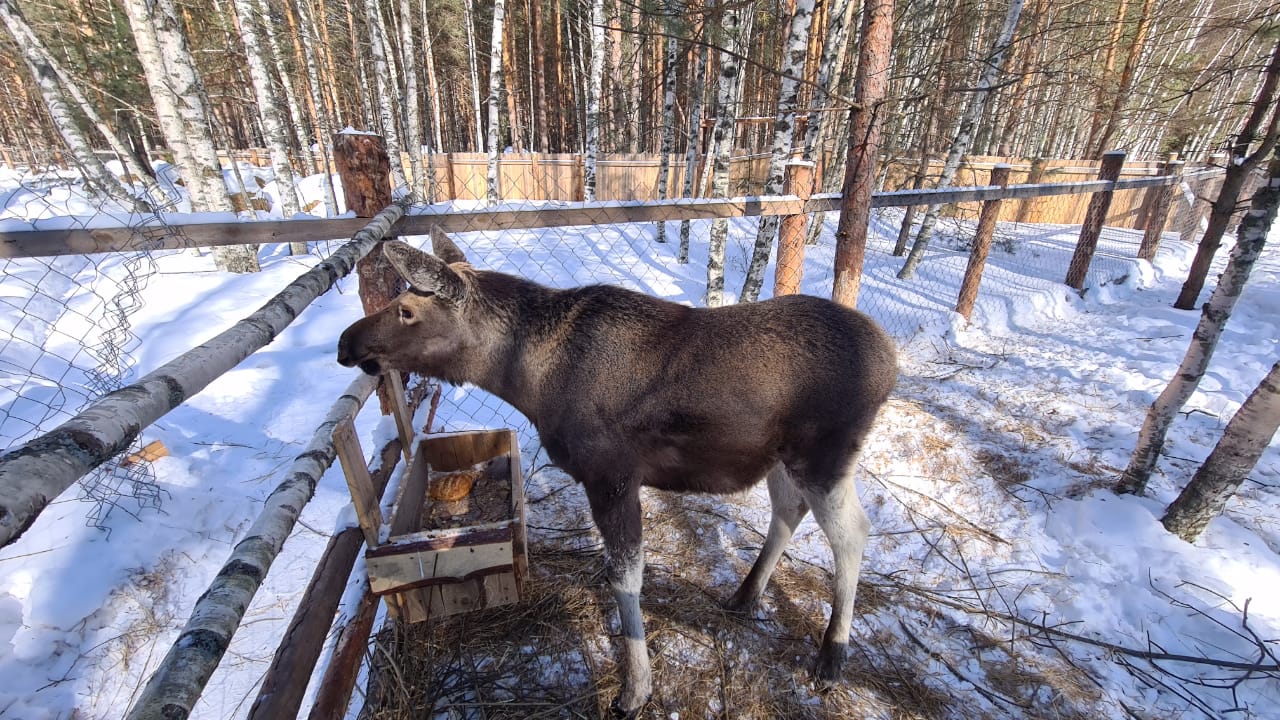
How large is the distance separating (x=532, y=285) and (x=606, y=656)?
2222 mm

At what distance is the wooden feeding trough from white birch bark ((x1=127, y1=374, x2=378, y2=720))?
30 centimetres

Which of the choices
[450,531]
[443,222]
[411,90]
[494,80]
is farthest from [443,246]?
[411,90]

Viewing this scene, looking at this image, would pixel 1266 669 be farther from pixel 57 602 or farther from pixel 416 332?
pixel 57 602

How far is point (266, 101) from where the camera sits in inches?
433

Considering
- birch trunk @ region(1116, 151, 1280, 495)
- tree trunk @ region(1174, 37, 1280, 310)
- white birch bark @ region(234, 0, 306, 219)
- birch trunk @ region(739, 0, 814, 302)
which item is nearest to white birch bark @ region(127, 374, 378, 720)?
birch trunk @ region(739, 0, 814, 302)

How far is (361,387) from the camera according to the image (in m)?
2.81

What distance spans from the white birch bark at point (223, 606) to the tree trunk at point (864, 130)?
4.03m

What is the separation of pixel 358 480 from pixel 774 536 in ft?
8.02

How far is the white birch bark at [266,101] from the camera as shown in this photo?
9.91m

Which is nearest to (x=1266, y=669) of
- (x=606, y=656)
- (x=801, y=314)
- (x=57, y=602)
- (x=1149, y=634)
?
(x=1149, y=634)

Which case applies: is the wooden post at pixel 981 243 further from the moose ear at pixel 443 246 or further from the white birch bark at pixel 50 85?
the white birch bark at pixel 50 85

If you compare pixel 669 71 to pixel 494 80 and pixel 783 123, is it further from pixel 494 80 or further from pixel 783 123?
pixel 494 80

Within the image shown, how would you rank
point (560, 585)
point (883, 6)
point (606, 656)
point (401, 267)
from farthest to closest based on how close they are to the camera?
1. point (883, 6)
2. point (560, 585)
3. point (606, 656)
4. point (401, 267)

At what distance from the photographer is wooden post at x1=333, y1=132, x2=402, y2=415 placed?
3.10 m
